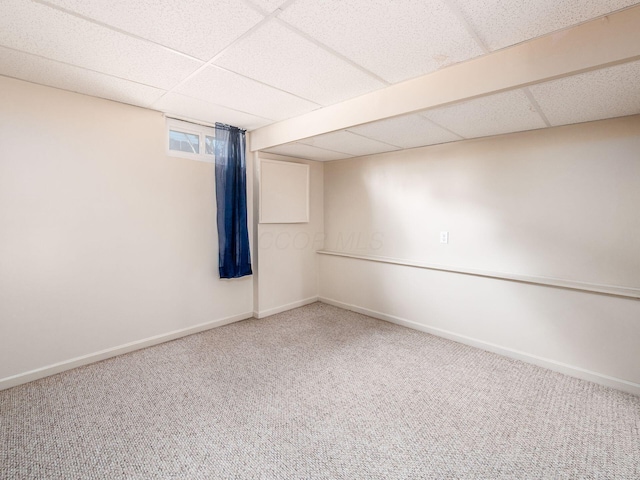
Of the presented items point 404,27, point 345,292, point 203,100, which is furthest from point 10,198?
point 345,292

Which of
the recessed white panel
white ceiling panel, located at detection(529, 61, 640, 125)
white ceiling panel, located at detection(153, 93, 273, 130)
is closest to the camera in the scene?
white ceiling panel, located at detection(529, 61, 640, 125)

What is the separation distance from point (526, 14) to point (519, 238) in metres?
1.94

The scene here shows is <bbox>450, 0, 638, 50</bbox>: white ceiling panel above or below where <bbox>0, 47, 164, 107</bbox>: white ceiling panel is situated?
above

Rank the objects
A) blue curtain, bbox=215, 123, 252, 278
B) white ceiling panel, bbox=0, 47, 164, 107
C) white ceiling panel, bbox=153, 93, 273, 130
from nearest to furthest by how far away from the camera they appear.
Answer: white ceiling panel, bbox=0, 47, 164, 107 → white ceiling panel, bbox=153, 93, 273, 130 → blue curtain, bbox=215, 123, 252, 278

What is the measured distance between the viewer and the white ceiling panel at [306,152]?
11.5ft

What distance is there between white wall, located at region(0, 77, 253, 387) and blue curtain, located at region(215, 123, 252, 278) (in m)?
0.14

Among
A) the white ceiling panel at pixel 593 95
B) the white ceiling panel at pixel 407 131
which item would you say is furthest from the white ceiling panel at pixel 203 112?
the white ceiling panel at pixel 593 95

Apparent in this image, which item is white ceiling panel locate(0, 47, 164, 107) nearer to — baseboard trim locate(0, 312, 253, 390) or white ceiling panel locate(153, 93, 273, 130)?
white ceiling panel locate(153, 93, 273, 130)

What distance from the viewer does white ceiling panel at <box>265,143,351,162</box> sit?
350 cm

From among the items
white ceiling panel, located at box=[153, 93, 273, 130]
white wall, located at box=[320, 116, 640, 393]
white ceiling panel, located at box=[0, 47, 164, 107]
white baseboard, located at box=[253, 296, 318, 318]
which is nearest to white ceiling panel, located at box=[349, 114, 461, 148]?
white wall, located at box=[320, 116, 640, 393]

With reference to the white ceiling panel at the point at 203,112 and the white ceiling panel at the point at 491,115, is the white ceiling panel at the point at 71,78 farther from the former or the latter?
the white ceiling panel at the point at 491,115

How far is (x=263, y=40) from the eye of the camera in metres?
1.71

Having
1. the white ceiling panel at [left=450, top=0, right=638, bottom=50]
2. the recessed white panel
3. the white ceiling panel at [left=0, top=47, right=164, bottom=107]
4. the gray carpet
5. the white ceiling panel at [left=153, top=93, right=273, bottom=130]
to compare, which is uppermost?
the white ceiling panel at [left=450, top=0, right=638, bottom=50]

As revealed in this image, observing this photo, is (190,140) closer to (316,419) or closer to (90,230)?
(90,230)
